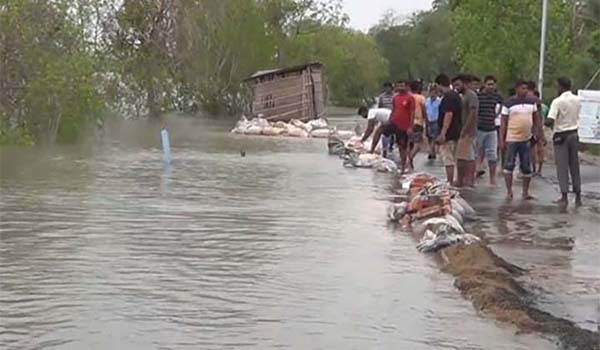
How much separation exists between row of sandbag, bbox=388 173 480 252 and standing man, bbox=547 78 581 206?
1.83 metres

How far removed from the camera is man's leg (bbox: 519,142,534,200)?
15.2m

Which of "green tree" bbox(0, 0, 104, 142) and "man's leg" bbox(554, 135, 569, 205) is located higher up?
"green tree" bbox(0, 0, 104, 142)

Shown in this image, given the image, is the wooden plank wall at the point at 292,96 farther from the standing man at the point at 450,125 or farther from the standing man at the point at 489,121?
the standing man at the point at 450,125

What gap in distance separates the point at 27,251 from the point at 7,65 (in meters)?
18.2

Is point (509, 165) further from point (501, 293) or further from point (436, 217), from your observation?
point (501, 293)

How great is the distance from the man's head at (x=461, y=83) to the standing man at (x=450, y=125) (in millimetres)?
177

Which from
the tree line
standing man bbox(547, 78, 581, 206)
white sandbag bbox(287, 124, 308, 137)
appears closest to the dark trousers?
standing man bbox(547, 78, 581, 206)

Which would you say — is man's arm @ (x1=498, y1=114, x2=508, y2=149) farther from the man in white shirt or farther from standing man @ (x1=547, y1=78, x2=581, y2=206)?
the man in white shirt

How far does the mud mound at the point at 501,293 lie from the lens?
7.14m

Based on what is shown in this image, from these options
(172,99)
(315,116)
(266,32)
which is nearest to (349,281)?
(315,116)

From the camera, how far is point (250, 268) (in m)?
9.48

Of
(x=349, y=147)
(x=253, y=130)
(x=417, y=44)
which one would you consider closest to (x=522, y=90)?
(x=349, y=147)

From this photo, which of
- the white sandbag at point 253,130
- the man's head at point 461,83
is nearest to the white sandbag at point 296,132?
the white sandbag at point 253,130

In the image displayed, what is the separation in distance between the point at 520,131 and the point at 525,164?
1.48ft
